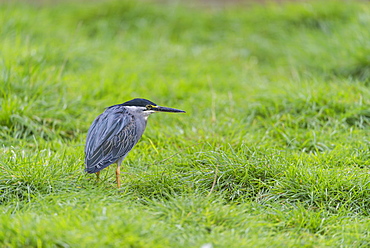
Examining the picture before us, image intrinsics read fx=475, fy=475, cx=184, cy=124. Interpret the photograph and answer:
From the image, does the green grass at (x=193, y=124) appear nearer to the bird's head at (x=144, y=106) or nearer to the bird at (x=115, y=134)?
the bird at (x=115, y=134)

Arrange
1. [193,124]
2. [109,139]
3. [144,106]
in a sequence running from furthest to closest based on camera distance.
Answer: [193,124]
[144,106]
[109,139]

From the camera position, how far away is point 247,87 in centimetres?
615

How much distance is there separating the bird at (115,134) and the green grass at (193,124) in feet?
0.51

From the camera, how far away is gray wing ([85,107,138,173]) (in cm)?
358

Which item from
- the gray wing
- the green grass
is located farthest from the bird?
the green grass

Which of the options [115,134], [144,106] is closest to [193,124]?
[144,106]

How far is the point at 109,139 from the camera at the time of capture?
3.72 m

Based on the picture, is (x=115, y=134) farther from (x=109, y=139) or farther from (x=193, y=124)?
(x=193, y=124)

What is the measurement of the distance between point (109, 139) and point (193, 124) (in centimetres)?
140

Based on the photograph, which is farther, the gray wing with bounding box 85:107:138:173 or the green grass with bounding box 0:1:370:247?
the gray wing with bounding box 85:107:138:173

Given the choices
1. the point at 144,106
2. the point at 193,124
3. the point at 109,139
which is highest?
the point at 144,106

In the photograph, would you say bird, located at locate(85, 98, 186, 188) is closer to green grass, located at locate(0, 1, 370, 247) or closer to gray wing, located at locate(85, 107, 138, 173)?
gray wing, located at locate(85, 107, 138, 173)

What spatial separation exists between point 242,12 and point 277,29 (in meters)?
1.05

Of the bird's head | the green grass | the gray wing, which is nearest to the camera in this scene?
the green grass
